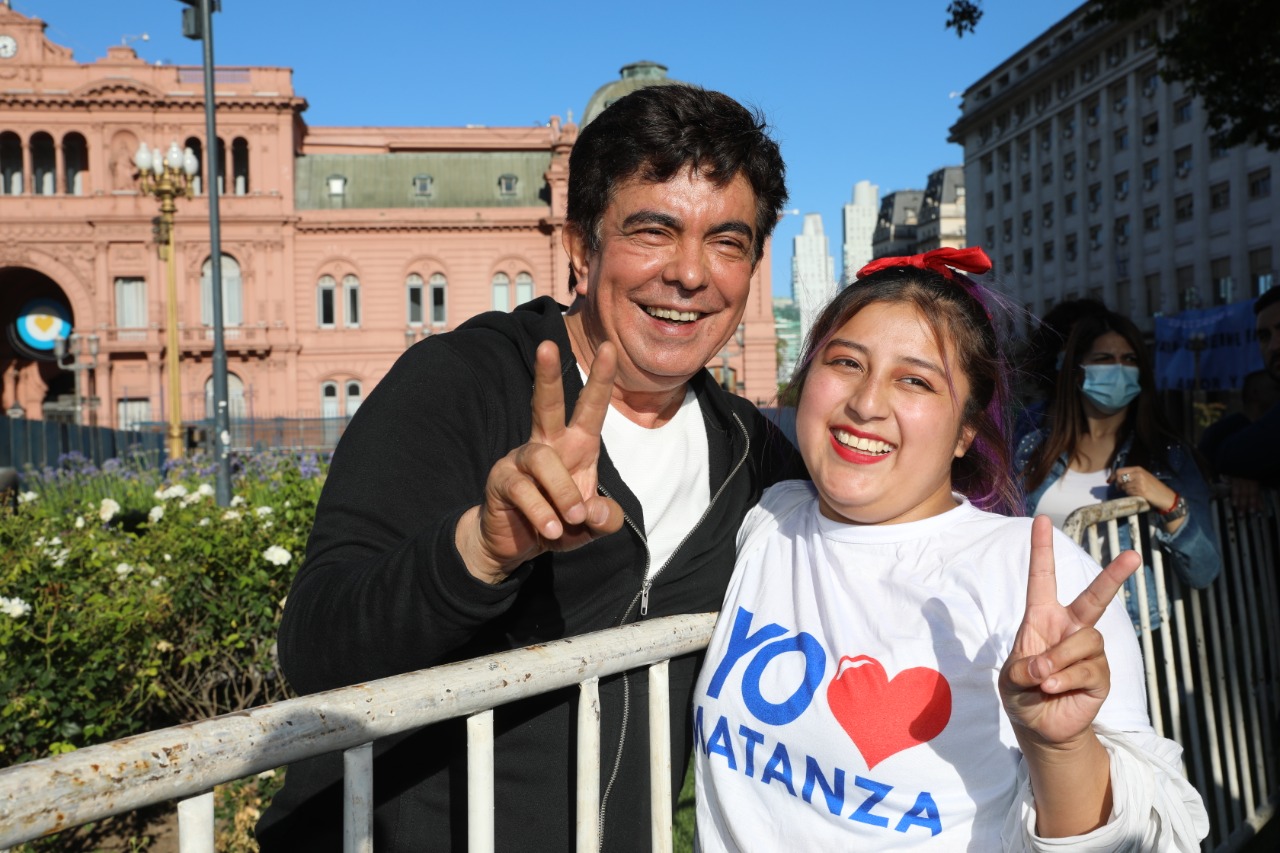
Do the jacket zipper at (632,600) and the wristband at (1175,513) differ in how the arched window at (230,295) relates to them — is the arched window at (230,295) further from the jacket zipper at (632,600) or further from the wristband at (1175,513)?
the jacket zipper at (632,600)

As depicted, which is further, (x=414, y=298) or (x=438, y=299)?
(x=438, y=299)

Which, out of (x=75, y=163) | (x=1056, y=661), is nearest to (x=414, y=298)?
(x=75, y=163)

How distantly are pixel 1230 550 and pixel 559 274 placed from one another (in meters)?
36.7

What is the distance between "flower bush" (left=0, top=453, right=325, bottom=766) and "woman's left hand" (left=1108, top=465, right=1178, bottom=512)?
10.7 ft

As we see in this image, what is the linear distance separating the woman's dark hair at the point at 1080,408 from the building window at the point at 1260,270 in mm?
39688

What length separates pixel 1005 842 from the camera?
156cm

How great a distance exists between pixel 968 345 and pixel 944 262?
0.21 m

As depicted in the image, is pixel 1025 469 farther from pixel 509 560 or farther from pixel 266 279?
pixel 266 279

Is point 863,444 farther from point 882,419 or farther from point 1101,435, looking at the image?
point 1101,435

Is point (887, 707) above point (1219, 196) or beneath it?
beneath

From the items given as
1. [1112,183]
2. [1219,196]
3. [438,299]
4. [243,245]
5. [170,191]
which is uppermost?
[1112,183]

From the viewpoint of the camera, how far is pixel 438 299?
39.3m

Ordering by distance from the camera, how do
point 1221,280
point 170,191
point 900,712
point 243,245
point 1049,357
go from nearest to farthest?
point 900,712
point 1049,357
point 170,191
point 243,245
point 1221,280

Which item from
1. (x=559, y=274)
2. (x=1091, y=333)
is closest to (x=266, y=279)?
(x=559, y=274)
